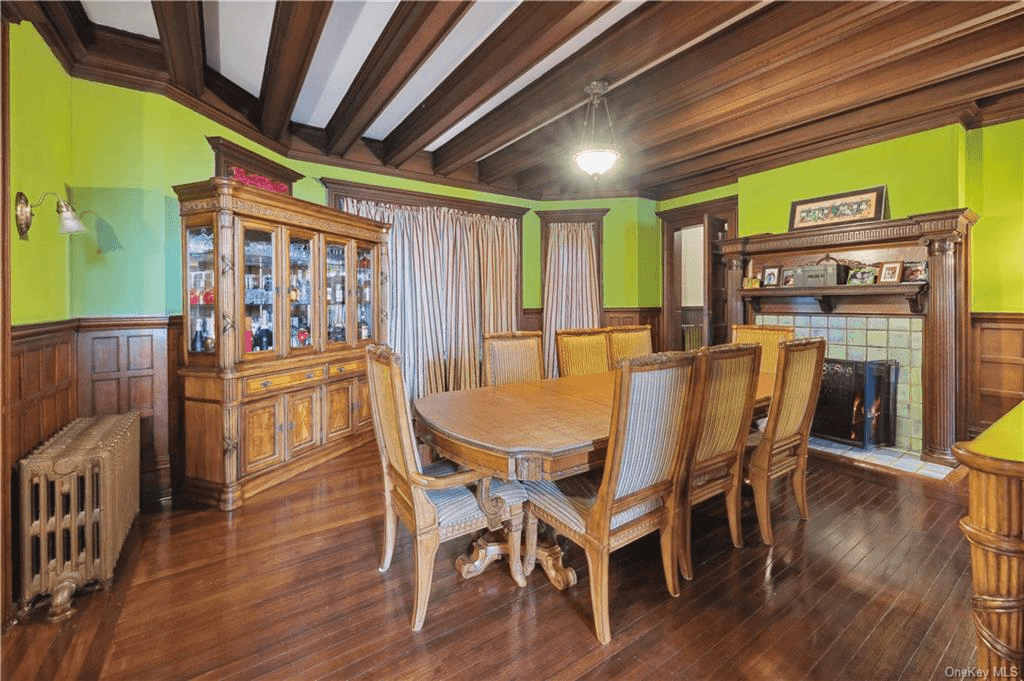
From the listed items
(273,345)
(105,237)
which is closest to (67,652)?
(273,345)

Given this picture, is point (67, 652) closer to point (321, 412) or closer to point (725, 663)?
point (321, 412)

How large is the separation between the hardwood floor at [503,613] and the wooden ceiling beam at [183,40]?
2566mm

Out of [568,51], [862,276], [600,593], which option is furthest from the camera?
[862,276]

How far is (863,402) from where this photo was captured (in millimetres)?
3855

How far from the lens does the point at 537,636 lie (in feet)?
5.49

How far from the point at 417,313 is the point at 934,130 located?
4.60 m

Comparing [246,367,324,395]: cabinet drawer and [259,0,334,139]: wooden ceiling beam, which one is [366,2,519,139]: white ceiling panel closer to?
[259,0,334,139]: wooden ceiling beam

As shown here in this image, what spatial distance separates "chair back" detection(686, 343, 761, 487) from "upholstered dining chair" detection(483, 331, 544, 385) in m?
1.37

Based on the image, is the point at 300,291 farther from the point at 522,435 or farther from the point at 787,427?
the point at 787,427

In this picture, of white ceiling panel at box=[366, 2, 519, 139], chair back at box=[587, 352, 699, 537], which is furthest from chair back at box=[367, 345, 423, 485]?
white ceiling panel at box=[366, 2, 519, 139]

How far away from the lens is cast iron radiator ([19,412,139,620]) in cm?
181

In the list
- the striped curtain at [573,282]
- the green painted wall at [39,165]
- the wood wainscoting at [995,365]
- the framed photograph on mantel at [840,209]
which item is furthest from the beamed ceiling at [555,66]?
the striped curtain at [573,282]

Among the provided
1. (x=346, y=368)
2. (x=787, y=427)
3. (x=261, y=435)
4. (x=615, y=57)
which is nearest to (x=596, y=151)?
(x=615, y=57)

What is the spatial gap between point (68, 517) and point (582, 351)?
9.54ft
